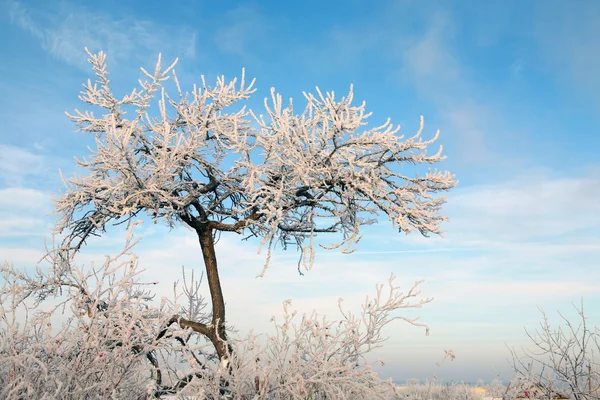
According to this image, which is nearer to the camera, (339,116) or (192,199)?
(339,116)

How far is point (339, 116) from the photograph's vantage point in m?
8.32

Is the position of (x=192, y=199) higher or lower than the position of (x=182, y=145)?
lower

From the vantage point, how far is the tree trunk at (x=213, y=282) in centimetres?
1002

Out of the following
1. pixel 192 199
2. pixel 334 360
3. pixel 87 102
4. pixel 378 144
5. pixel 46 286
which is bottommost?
pixel 334 360

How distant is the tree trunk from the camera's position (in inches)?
395

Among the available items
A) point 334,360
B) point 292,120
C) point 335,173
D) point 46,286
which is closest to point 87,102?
point 46,286

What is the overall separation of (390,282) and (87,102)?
6.89 m

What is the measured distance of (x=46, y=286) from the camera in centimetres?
1038

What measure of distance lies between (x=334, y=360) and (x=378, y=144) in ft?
11.5

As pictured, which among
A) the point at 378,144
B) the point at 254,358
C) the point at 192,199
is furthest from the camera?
the point at 192,199

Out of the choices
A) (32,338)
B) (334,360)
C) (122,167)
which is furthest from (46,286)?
(334,360)

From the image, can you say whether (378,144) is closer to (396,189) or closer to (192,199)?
(396,189)

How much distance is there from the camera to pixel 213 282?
34.0 feet

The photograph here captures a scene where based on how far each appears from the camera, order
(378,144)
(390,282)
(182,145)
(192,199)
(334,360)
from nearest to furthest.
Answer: (334,360)
(390,282)
(378,144)
(182,145)
(192,199)
